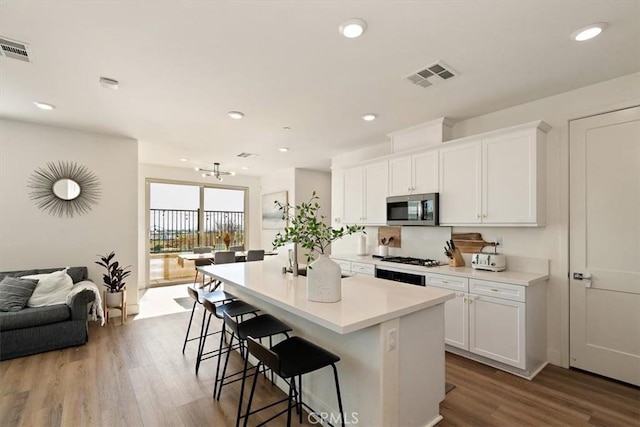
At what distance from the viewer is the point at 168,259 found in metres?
6.94

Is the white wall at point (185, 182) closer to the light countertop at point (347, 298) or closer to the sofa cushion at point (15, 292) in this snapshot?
the sofa cushion at point (15, 292)

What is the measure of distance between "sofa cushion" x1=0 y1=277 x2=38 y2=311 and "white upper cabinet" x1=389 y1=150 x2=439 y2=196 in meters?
4.54

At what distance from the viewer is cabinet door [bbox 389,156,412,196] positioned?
3.99m

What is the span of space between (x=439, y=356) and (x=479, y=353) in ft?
4.10

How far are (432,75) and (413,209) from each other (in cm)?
171

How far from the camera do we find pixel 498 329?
2.87 m

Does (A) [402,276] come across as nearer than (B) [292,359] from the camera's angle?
No

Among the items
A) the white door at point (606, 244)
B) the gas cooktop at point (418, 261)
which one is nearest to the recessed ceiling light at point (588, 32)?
the white door at point (606, 244)

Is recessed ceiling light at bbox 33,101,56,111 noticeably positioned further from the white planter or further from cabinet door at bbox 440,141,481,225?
cabinet door at bbox 440,141,481,225

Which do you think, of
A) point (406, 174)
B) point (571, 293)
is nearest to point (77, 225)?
point (406, 174)

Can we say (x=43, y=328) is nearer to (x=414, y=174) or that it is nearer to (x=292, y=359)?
(x=292, y=359)

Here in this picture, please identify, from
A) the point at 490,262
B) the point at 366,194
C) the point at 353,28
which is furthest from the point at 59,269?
the point at 490,262

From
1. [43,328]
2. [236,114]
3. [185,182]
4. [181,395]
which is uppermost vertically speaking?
[236,114]

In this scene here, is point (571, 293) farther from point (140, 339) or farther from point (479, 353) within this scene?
point (140, 339)
